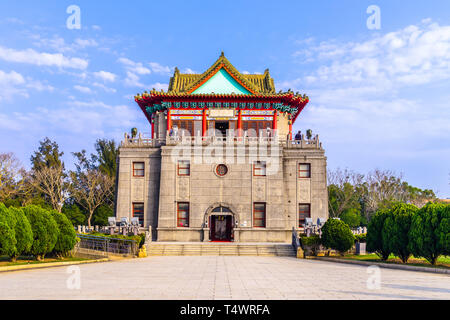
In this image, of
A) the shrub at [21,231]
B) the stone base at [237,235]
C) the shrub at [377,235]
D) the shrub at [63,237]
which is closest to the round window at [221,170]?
the stone base at [237,235]

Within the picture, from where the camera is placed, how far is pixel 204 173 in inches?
1231

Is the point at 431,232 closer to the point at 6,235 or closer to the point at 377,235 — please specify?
the point at 377,235

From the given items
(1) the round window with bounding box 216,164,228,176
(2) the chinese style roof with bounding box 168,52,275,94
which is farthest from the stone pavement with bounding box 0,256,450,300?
(2) the chinese style roof with bounding box 168,52,275,94

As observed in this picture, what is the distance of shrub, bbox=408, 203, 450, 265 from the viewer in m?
16.8

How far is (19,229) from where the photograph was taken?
16484 mm

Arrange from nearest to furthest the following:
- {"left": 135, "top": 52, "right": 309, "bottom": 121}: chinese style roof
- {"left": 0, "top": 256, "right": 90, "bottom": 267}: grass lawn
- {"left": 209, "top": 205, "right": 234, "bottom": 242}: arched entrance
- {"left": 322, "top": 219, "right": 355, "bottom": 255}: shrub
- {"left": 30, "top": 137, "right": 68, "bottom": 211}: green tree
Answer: {"left": 0, "top": 256, "right": 90, "bottom": 267}: grass lawn → {"left": 322, "top": 219, "right": 355, "bottom": 255}: shrub → {"left": 209, "top": 205, "right": 234, "bottom": 242}: arched entrance → {"left": 135, "top": 52, "right": 309, "bottom": 121}: chinese style roof → {"left": 30, "top": 137, "right": 68, "bottom": 211}: green tree

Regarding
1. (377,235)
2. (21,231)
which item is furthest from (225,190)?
(21,231)

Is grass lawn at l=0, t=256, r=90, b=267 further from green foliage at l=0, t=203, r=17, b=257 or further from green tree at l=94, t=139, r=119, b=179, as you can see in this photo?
green tree at l=94, t=139, r=119, b=179

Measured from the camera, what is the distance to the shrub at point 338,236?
22969mm

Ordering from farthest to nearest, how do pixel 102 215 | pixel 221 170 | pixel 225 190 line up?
pixel 102 215 → pixel 221 170 → pixel 225 190

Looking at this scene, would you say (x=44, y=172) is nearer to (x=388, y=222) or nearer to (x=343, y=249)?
(x=343, y=249)

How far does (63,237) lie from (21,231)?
274 cm

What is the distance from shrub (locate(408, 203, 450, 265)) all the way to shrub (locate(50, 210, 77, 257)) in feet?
48.3
